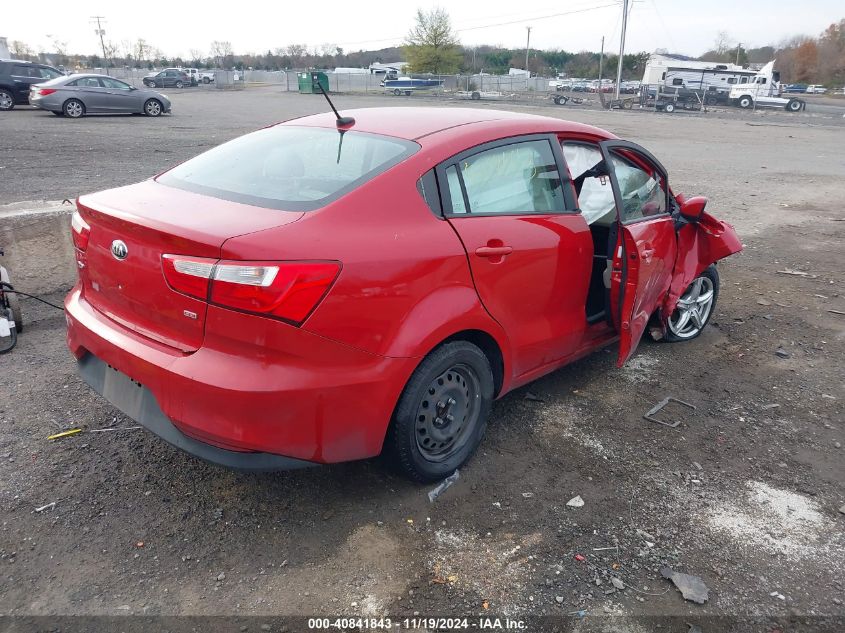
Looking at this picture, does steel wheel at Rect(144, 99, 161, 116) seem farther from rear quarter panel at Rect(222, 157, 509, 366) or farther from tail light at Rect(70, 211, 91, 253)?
rear quarter panel at Rect(222, 157, 509, 366)

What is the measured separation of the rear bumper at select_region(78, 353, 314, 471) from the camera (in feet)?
8.36

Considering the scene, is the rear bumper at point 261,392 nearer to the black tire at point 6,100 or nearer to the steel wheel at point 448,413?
the steel wheel at point 448,413

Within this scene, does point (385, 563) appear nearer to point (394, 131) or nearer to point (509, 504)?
point (509, 504)

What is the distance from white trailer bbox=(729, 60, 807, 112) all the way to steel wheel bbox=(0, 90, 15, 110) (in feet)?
138

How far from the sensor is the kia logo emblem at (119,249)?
2.70 m

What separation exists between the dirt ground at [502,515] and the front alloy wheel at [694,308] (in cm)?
20

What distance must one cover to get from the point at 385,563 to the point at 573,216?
6.88 ft

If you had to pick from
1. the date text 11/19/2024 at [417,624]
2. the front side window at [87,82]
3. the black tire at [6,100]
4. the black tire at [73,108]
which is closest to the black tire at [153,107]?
the front side window at [87,82]

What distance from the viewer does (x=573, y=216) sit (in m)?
3.65

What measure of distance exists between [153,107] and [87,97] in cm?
236

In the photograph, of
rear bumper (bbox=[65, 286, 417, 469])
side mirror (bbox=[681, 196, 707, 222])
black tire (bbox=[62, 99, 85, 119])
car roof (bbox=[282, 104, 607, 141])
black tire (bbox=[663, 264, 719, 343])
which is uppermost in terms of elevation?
car roof (bbox=[282, 104, 607, 141])

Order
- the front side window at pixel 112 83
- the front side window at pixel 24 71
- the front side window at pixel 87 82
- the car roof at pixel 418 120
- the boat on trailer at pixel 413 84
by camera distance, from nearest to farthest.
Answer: the car roof at pixel 418 120 < the front side window at pixel 87 82 < the front side window at pixel 112 83 < the front side window at pixel 24 71 < the boat on trailer at pixel 413 84

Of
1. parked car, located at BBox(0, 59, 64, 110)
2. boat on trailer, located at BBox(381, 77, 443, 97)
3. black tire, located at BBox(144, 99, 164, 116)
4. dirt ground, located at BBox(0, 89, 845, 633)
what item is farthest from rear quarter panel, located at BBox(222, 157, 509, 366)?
boat on trailer, located at BBox(381, 77, 443, 97)

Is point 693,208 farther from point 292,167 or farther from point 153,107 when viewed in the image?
point 153,107
